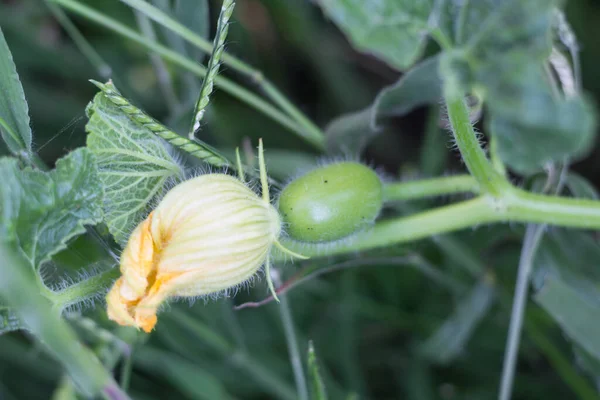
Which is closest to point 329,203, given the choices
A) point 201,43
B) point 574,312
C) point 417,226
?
point 417,226

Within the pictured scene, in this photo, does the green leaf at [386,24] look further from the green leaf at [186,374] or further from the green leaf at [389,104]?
the green leaf at [186,374]

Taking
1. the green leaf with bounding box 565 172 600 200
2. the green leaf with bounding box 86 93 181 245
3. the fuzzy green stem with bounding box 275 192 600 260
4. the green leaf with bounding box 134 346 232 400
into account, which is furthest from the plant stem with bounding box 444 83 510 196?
the green leaf with bounding box 134 346 232 400

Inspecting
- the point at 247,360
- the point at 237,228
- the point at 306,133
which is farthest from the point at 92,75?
the point at 237,228

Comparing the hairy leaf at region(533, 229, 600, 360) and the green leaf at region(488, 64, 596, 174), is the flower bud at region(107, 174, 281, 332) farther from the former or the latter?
the hairy leaf at region(533, 229, 600, 360)

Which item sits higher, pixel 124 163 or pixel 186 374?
pixel 124 163

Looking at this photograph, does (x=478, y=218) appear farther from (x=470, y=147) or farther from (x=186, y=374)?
(x=186, y=374)

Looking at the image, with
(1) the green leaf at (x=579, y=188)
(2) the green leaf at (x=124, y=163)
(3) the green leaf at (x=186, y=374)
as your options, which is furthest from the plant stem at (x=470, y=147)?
(3) the green leaf at (x=186, y=374)
